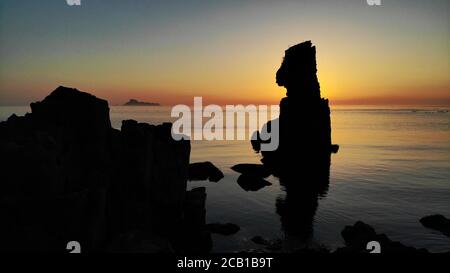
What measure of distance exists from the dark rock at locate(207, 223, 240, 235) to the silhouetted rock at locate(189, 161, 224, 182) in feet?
Result: 84.4

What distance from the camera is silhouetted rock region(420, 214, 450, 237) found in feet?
119

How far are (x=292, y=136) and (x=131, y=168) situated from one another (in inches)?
2935

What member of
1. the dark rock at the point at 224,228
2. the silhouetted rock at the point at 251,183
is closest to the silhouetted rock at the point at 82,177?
the dark rock at the point at 224,228

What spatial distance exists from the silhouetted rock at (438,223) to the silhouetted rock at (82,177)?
2948 cm

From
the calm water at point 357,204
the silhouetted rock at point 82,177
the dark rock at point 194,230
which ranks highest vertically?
the silhouetted rock at point 82,177

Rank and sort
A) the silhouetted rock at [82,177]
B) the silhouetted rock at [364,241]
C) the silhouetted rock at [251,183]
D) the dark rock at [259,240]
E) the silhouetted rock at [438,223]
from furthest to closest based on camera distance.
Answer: the silhouetted rock at [251,183]
the silhouetted rock at [438,223]
the dark rock at [259,240]
the silhouetted rock at [364,241]
the silhouetted rock at [82,177]

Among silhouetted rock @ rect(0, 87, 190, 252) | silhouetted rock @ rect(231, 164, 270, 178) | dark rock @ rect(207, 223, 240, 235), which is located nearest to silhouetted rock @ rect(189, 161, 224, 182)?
silhouetted rock @ rect(231, 164, 270, 178)

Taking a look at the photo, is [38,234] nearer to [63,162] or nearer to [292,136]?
[63,162]

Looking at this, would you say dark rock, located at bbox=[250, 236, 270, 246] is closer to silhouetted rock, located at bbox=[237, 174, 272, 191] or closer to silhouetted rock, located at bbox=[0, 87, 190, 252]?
silhouetted rock, located at bbox=[0, 87, 190, 252]

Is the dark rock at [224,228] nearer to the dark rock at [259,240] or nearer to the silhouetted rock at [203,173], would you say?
the dark rock at [259,240]

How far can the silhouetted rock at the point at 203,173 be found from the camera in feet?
207

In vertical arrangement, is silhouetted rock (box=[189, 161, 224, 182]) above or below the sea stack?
below

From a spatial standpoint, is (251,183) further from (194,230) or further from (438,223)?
(194,230)

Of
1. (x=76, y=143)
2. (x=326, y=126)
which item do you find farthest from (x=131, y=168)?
(x=326, y=126)
